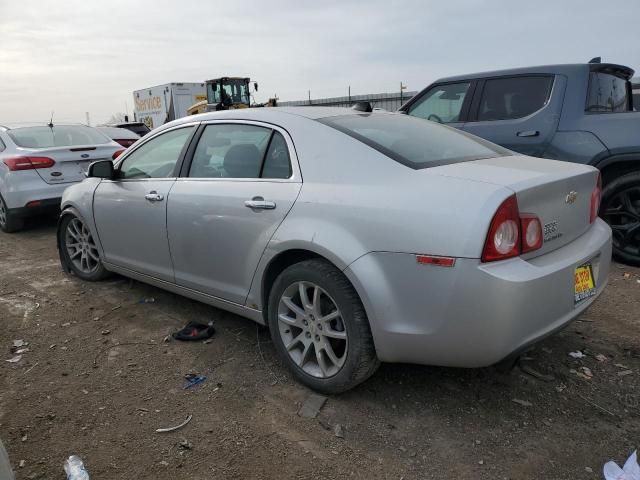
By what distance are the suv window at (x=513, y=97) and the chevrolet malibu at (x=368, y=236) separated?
2.20m

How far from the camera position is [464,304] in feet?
7.25

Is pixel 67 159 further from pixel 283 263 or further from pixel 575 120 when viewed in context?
pixel 575 120

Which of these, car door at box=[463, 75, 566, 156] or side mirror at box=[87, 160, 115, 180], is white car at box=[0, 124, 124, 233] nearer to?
side mirror at box=[87, 160, 115, 180]

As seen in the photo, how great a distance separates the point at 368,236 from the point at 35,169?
5826 millimetres

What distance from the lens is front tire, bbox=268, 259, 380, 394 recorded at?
256 centimetres

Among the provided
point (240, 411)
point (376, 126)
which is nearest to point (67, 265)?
point (240, 411)

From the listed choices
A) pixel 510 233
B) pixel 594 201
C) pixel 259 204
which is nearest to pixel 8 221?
pixel 259 204

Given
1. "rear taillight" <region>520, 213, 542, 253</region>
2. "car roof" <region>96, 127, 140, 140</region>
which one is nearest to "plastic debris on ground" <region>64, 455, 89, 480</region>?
"rear taillight" <region>520, 213, 542, 253</region>

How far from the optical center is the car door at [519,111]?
16.3ft

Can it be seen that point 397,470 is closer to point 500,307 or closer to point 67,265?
point 500,307

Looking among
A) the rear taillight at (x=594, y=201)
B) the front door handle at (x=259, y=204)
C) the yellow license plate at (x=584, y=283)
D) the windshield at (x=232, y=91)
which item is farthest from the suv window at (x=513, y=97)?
the windshield at (x=232, y=91)

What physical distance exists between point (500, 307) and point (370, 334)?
2.16ft

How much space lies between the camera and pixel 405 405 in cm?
275

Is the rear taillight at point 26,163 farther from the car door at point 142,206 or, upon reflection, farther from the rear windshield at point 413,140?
the rear windshield at point 413,140
